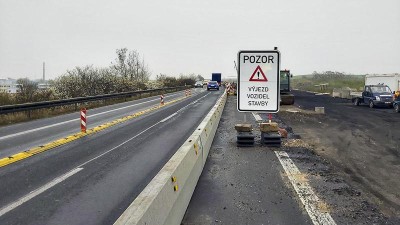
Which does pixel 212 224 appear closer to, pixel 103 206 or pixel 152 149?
pixel 103 206

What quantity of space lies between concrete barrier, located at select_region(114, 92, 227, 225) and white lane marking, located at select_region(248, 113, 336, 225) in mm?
2021

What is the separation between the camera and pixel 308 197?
6.46 meters

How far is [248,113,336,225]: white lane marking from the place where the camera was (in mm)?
5414

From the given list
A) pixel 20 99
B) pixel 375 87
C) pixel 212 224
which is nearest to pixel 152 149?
pixel 212 224

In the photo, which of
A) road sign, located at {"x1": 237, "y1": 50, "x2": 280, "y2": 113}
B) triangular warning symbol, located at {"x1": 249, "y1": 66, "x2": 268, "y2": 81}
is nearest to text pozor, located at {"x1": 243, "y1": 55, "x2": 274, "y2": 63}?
road sign, located at {"x1": 237, "y1": 50, "x2": 280, "y2": 113}

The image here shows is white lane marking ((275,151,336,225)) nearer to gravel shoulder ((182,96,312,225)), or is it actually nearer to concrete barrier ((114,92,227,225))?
gravel shoulder ((182,96,312,225))

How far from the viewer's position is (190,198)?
20.6 ft

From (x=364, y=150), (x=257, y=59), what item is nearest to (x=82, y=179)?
(x=257, y=59)

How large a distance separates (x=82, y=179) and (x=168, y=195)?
3971 mm

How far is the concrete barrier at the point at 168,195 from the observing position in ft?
10.7

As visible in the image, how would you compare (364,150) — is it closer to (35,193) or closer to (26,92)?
(35,193)

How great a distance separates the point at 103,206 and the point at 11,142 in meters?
8.53

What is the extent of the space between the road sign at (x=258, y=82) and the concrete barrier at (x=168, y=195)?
11.2 ft

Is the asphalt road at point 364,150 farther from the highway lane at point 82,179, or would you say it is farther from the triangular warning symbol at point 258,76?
the highway lane at point 82,179
